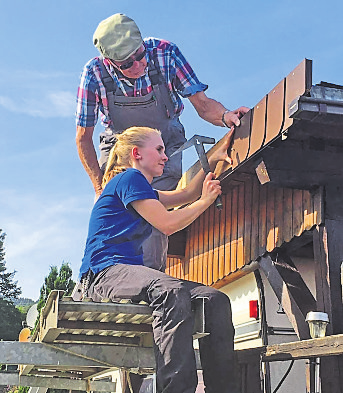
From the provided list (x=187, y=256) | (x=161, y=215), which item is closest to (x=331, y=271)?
(x=161, y=215)

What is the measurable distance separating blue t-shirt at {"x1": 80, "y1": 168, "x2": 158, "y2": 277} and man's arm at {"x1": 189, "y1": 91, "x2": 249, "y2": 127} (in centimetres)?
131

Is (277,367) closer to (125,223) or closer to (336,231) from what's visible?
(336,231)

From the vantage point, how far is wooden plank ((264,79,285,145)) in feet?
13.8

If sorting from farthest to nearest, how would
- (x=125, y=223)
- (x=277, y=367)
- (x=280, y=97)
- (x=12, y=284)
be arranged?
1. (x=12, y=284)
2. (x=277, y=367)
3. (x=280, y=97)
4. (x=125, y=223)

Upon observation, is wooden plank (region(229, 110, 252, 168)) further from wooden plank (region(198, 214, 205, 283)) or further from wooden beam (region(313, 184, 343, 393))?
wooden plank (region(198, 214, 205, 283))

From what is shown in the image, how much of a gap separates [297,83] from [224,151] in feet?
3.88

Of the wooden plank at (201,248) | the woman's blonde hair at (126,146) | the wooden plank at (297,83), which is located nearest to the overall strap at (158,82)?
the woman's blonde hair at (126,146)

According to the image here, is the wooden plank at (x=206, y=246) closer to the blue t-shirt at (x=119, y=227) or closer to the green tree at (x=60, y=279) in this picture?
the blue t-shirt at (x=119, y=227)

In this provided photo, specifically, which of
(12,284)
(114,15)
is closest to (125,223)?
(114,15)

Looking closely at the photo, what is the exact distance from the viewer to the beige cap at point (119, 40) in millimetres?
4941

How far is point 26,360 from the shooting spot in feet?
11.9

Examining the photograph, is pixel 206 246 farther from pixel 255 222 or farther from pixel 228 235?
pixel 255 222

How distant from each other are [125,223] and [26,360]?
0.94m

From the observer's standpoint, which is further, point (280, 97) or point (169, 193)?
point (169, 193)
